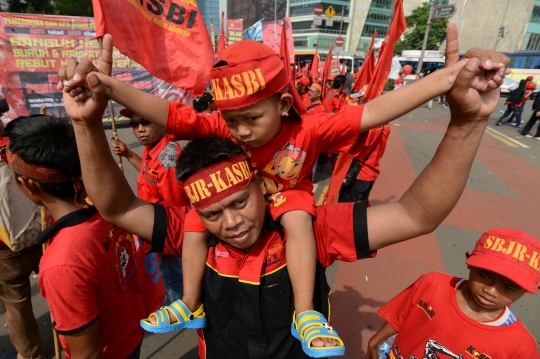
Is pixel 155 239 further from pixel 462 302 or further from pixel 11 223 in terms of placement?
pixel 462 302

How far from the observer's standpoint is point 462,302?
1630 mm

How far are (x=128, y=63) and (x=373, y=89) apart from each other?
392 inches

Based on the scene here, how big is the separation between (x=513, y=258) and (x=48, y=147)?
7.62 feet

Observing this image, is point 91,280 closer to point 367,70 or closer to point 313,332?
point 313,332

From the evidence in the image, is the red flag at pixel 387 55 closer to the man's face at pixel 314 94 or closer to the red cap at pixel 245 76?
the red cap at pixel 245 76

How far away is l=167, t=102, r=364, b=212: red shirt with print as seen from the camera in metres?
1.59

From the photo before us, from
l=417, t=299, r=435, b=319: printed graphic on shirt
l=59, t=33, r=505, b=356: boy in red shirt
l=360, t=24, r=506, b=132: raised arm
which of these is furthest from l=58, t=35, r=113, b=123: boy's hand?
l=417, t=299, r=435, b=319: printed graphic on shirt

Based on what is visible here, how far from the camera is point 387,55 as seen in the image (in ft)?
9.50

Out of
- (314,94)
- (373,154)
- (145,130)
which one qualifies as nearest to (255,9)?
(314,94)

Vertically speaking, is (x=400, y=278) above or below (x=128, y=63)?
below

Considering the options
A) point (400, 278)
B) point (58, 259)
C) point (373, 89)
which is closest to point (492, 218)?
point (400, 278)

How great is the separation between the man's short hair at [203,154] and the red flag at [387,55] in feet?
6.93

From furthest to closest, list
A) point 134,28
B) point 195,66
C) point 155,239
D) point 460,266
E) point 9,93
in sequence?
point 9,93 → point 460,266 → point 195,66 → point 134,28 → point 155,239

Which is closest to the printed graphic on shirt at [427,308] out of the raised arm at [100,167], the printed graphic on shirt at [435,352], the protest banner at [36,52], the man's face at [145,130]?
the printed graphic on shirt at [435,352]
